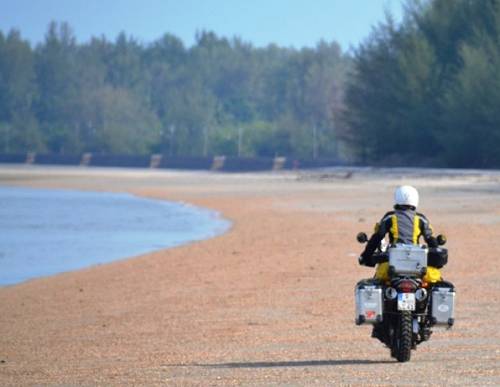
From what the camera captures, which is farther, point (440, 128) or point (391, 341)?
point (440, 128)

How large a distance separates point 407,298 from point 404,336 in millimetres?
253

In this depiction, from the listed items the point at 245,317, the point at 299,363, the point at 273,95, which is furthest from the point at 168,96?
the point at 299,363

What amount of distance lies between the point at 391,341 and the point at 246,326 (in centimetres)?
311

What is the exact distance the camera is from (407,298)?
9.87 meters

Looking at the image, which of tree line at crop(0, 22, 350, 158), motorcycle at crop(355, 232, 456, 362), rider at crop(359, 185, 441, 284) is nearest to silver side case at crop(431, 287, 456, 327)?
motorcycle at crop(355, 232, 456, 362)

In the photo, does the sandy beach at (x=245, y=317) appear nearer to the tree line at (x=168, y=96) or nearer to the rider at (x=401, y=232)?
the rider at (x=401, y=232)

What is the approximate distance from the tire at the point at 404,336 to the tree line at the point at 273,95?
4736 centimetres

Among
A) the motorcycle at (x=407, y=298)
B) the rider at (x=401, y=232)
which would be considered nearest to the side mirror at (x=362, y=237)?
the rider at (x=401, y=232)

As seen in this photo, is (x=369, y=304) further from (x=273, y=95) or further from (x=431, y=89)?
(x=273, y=95)

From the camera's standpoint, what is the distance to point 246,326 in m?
13.0

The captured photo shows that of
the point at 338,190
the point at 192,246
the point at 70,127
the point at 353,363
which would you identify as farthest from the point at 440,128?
the point at 70,127

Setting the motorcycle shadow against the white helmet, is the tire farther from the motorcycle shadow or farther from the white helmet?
the white helmet

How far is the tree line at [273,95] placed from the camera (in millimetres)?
59781

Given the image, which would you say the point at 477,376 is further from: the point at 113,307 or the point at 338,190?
the point at 338,190
